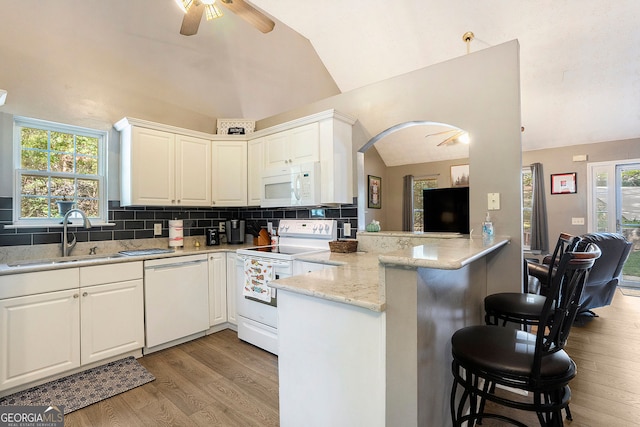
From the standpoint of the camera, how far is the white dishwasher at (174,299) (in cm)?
263

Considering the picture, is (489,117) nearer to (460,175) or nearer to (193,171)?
(193,171)

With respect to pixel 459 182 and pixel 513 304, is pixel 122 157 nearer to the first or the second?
pixel 513 304

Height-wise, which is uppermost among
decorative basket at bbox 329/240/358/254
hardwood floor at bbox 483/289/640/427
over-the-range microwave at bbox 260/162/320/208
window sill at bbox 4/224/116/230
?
over-the-range microwave at bbox 260/162/320/208

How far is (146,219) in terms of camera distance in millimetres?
3268

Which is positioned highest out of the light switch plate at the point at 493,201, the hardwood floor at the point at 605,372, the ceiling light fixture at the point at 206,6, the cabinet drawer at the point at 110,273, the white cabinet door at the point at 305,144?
the ceiling light fixture at the point at 206,6

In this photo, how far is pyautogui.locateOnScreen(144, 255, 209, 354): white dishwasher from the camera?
8.64 ft

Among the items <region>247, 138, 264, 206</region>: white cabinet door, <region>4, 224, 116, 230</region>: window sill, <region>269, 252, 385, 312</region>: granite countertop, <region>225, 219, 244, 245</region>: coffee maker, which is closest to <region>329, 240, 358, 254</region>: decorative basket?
<region>269, 252, 385, 312</region>: granite countertop

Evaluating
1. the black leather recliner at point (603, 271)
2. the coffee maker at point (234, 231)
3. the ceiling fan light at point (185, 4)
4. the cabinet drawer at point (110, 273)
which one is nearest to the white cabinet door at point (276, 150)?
the coffee maker at point (234, 231)

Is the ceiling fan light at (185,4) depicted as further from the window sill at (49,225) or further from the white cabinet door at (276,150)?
the window sill at (49,225)

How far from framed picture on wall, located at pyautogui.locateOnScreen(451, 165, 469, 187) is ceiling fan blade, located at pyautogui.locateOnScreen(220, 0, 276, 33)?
15.7 ft

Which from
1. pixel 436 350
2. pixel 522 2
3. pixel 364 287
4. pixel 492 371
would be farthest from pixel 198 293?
pixel 522 2

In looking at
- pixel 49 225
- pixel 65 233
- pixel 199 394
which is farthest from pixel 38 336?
pixel 199 394

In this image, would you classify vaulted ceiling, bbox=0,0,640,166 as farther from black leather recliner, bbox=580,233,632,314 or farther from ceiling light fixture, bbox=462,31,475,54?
black leather recliner, bbox=580,233,632,314

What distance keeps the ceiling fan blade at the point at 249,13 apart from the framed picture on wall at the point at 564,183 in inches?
212
